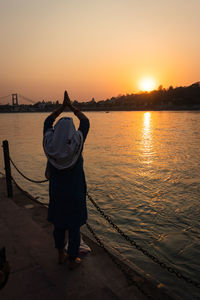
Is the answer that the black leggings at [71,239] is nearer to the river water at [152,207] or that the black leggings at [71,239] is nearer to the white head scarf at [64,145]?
Result: the white head scarf at [64,145]

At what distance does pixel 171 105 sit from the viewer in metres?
159

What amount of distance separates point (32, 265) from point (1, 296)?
567 millimetres

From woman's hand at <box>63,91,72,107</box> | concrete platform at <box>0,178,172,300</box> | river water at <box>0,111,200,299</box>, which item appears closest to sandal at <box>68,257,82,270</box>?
concrete platform at <box>0,178,172,300</box>

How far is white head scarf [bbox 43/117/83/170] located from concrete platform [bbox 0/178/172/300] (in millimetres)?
1341

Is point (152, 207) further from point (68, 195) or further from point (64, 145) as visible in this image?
point (64, 145)

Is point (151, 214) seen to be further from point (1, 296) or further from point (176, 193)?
point (1, 296)

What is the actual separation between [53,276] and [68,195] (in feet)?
3.33

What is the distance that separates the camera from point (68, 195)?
2.65 meters

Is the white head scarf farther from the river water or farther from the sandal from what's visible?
the river water

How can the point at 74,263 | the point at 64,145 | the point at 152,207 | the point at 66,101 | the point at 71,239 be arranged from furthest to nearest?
the point at 152,207
the point at 74,263
the point at 71,239
the point at 66,101
the point at 64,145

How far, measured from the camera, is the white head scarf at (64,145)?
95.7 inches

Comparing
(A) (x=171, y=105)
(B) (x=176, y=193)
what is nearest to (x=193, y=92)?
(A) (x=171, y=105)

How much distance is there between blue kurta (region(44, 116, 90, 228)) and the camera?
2.63m

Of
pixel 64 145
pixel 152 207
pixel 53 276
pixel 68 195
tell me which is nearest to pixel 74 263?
pixel 53 276
